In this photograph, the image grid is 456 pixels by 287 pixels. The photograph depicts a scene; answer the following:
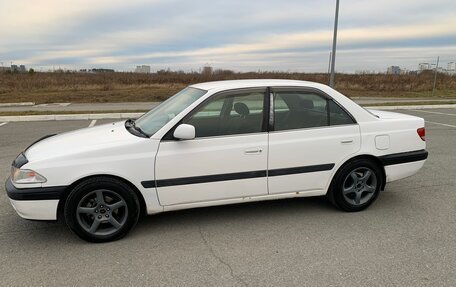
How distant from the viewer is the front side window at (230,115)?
11.5ft

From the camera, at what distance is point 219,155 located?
345 centimetres

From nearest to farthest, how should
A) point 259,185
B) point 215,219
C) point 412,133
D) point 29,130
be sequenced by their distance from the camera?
point 259,185, point 215,219, point 412,133, point 29,130

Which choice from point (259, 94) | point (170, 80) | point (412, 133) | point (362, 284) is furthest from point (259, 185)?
point (170, 80)

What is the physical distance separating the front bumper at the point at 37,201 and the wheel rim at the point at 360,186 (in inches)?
117

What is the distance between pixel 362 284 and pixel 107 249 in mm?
2204

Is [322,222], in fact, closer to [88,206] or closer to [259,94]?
[259,94]

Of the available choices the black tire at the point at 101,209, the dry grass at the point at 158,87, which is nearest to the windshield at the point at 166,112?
the black tire at the point at 101,209

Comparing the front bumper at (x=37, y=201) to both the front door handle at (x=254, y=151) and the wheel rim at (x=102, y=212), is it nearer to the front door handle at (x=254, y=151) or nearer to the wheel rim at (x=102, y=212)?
the wheel rim at (x=102, y=212)

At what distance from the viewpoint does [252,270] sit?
286cm

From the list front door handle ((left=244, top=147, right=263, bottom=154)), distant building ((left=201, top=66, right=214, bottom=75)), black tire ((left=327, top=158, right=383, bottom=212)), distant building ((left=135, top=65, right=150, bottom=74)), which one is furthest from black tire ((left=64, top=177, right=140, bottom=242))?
distant building ((left=135, top=65, right=150, bottom=74))

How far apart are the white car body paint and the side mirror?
0.11m

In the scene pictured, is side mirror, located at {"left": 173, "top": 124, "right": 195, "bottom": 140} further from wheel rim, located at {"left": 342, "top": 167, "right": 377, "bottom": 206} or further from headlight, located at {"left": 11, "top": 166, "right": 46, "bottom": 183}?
wheel rim, located at {"left": 342, "top": 167, "right": 377, "bottom": 206}

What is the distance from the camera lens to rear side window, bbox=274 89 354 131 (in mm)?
3754

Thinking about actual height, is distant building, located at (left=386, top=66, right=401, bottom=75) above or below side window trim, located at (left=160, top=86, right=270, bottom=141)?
above
